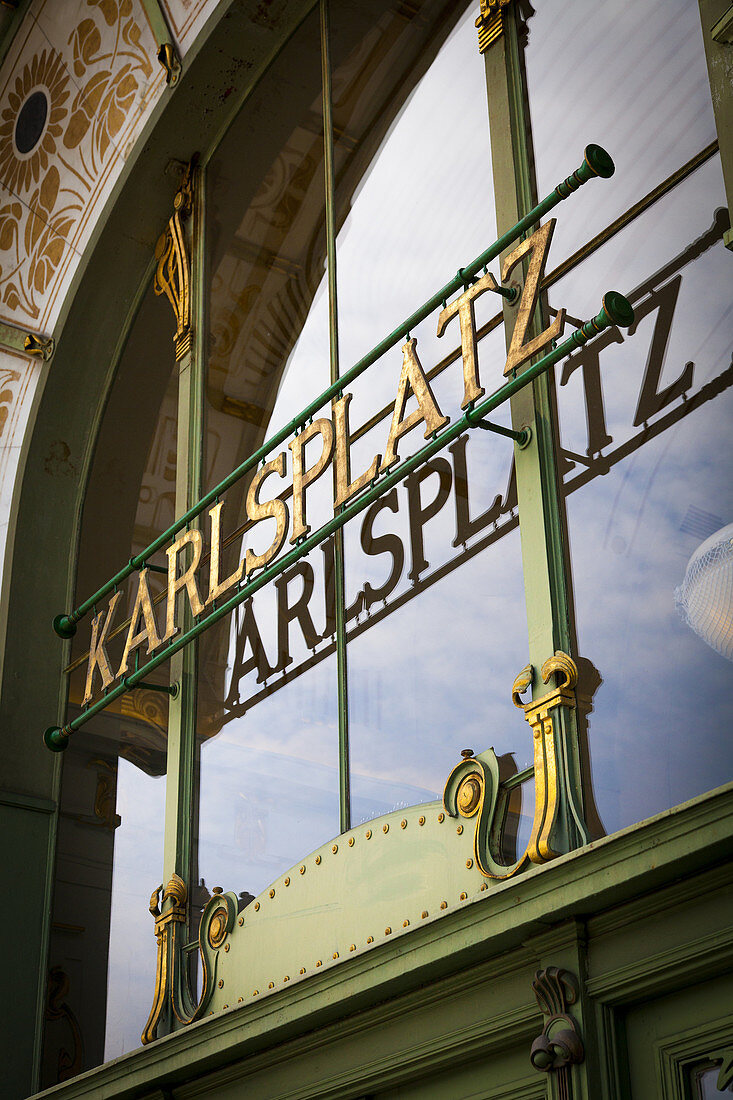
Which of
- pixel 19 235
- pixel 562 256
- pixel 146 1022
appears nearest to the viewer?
pixel 562 256

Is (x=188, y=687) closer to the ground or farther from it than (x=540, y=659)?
farther from it

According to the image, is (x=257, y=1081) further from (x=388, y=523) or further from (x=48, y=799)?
(x=48, y=799)

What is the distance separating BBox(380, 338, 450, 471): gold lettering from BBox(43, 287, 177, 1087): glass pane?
1.45 meters

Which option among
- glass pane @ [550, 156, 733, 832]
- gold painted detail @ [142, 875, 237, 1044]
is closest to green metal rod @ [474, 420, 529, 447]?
glass pane @ [550, 156, 733, 832]

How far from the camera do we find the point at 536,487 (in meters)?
3.31

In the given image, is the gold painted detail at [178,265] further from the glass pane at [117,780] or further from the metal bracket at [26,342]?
the metal bracket at [26,342]

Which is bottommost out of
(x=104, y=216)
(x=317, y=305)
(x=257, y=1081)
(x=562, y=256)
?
(x=257, y=1081)

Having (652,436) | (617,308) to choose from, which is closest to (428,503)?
(652,436)

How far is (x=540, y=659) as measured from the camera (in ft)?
10.3

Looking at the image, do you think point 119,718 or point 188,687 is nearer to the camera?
point 188,687

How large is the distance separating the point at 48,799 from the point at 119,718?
0.55m

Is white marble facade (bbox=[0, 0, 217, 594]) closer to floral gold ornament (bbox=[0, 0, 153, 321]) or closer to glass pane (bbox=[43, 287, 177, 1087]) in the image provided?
floral gold ornament (bbox=[0, 0, 153, 321])

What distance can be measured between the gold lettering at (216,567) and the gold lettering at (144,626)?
0.24 meters

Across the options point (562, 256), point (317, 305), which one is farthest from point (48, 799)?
point (562, 256)
